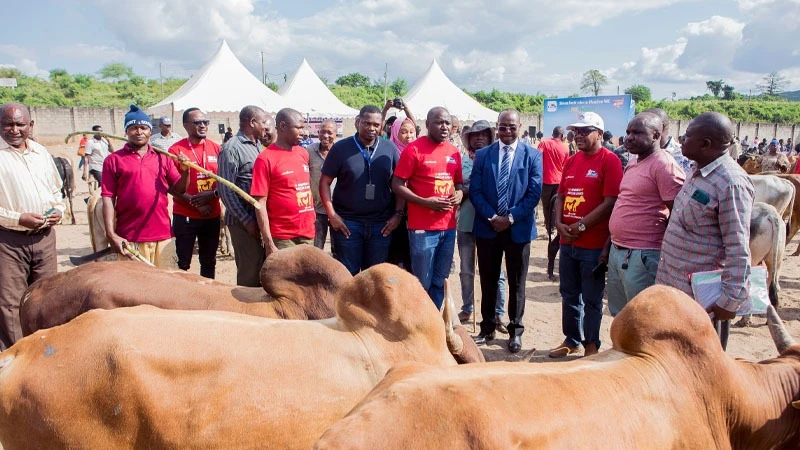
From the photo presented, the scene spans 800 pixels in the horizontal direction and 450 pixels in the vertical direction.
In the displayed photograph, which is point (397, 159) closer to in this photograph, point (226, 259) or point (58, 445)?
point (58, 445)

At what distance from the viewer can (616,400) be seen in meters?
1.54

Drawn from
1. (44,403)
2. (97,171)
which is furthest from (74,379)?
(97,171)

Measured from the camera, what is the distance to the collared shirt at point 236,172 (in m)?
4.89

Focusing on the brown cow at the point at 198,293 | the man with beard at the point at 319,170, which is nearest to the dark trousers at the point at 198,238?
the man with beard at the point at 319,170

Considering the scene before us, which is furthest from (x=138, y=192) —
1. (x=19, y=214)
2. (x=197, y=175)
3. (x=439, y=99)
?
(x=439, y=99)

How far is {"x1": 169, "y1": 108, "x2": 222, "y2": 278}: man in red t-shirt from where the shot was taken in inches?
218

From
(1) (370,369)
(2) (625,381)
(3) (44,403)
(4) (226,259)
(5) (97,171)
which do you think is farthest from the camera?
(5) (97,171)

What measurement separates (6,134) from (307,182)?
2.36 meters

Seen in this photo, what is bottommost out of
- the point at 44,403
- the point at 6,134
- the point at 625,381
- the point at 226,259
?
the point at 226,259

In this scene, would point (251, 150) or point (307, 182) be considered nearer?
point (307, 182)

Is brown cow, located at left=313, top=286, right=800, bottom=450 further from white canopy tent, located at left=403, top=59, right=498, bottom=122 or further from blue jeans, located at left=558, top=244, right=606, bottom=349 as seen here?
white canopy tent, located at left=403, top=59, right=498, bottom=122

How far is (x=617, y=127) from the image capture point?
19312mm

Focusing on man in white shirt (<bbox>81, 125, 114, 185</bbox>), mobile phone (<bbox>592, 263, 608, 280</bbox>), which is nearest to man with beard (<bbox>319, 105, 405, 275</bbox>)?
mobile phone (<bbox>592, 263, 608, 280</bbox>)

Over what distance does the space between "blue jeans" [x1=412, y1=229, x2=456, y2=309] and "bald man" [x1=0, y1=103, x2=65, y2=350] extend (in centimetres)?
303
